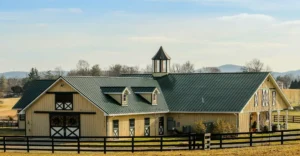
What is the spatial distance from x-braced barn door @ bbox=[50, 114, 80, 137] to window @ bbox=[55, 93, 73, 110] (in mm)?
672


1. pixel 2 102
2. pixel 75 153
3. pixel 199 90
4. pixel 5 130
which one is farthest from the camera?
pixel 2 102

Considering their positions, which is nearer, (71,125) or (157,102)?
(71,125)

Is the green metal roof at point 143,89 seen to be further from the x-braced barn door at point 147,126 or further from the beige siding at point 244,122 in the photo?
the beige siding at point 244,122

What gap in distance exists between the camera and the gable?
53806 mm

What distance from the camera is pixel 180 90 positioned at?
56969mm

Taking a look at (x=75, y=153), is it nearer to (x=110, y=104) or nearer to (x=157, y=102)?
(x=110, y=104)

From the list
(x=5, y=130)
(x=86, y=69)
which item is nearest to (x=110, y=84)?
(x=5, y=130)

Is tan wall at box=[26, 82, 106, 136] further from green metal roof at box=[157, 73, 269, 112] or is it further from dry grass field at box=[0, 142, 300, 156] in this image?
dry grass field at box=[0, 142, 300, 156]

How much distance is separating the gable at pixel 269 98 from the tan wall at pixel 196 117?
1.62 metres

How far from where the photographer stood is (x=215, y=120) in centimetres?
5209

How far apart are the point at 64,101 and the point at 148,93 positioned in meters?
8.09

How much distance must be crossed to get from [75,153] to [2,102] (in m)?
82.9

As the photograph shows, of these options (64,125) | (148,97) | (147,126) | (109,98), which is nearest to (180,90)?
(148,97)

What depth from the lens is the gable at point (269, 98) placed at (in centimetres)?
5381
